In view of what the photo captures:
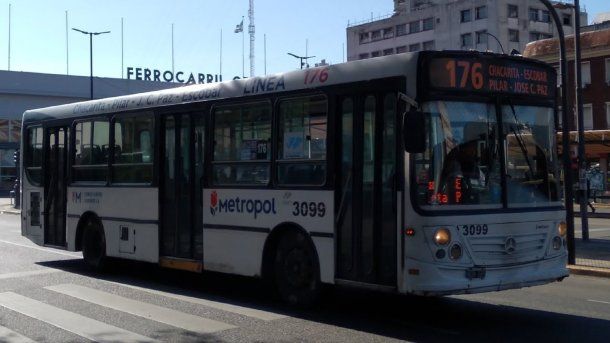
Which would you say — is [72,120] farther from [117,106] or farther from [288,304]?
[288,304]

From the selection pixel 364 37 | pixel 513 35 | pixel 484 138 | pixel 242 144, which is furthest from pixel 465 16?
pixel 484 138

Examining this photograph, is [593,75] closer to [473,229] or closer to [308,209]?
[308,209]

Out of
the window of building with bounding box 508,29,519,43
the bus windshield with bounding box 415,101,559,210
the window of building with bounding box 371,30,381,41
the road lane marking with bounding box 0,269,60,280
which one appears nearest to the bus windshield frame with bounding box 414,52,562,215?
the bus windshield with bounding box 415,101,559,210

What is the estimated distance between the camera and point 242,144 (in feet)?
33.8

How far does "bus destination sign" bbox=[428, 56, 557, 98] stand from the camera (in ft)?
26.8

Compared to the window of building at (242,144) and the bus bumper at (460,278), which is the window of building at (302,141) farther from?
the bus bumper at (460,278)

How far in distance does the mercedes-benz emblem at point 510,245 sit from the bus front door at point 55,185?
9015mm

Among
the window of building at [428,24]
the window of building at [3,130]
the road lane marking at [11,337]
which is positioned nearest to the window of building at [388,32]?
the window of building at [428,24]

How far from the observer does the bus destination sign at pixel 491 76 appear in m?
8.16

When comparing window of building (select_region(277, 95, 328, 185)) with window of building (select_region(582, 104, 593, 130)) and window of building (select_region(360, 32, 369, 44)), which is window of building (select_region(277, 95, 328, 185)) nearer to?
window of building (select_region(582, 104, 593, 130))

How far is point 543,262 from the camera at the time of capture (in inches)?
339

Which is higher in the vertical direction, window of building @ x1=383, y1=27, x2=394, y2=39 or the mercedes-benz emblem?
window of building @ x1=383, y1=27, x2=394, y2=39

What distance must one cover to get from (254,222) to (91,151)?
478 centimetres

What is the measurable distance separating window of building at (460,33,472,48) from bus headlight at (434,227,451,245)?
89598 mm
